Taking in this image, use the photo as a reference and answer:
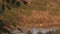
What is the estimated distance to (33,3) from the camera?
117 inches

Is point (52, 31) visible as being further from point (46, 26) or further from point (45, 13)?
point (45, 13)

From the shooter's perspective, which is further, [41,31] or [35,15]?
[35,15]

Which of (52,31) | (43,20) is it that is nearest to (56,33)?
(52,31)

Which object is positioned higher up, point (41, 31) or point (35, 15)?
point (35, 15)

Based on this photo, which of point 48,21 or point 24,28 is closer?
point 24,28

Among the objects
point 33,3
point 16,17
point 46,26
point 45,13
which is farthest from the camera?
point 33,3

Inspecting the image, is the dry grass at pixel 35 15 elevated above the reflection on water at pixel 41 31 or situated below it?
above

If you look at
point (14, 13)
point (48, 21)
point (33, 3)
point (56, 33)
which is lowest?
point (56, 33)

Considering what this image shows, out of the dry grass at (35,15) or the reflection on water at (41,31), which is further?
the dry grass at (35,15)

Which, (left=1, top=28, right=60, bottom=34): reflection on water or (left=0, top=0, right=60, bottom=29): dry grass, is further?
(left=0, top=0, right=60, bottom=29): dry grass

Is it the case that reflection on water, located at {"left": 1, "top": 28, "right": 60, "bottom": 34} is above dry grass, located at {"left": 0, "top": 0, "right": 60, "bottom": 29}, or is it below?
below

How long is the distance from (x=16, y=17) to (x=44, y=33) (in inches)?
21.5

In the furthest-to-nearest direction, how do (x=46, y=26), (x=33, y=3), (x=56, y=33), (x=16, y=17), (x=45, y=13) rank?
(x=33, y=3), (x=45, y=13), (x=16, y=17), (x=46, y=26), (x=56, y=33)

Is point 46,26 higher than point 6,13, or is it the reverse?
point 6,13
